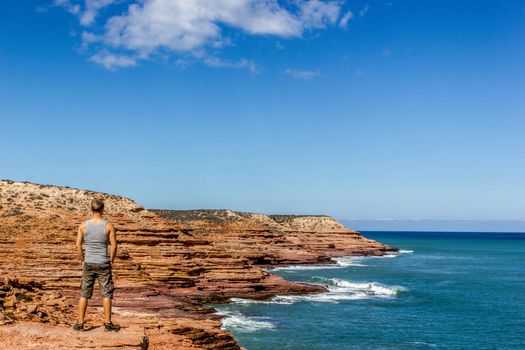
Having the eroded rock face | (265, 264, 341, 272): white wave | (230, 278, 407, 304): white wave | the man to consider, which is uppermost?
the man

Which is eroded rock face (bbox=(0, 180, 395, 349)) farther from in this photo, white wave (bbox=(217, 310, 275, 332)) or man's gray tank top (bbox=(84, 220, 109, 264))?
man's gray tank top (bbox=(84, 220, 109, 264))

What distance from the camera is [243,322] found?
41.6 meters

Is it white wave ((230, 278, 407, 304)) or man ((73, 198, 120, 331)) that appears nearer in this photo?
man ((73, 198, 120, 331))

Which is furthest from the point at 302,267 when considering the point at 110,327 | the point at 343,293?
the point at 110,327

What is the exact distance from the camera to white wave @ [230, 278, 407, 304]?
53706mm

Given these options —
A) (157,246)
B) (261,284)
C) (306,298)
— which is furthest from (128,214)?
(306,298)

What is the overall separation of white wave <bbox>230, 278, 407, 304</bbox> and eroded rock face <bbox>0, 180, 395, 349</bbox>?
1542 mm

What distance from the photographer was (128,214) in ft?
197

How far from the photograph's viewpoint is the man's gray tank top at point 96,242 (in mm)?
13758

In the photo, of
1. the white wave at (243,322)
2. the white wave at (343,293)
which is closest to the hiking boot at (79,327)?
the white wave at (243,322)

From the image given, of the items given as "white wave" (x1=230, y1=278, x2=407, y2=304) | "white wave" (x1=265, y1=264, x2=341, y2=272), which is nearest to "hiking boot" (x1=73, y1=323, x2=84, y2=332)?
"white wave" (x1=230, y1=278, x2=407, y2=304)

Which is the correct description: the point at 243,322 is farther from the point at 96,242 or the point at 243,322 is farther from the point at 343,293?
the point at 96,242

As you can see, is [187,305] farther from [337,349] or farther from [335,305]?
[335,305]

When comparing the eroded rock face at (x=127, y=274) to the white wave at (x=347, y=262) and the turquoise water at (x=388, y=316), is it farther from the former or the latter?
the white wave at (x=347, y=262)
